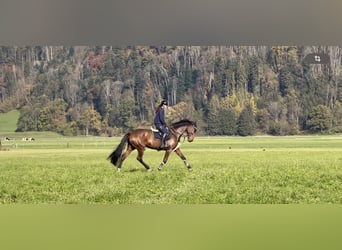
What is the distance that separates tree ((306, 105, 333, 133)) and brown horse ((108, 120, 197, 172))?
1674 millimetres

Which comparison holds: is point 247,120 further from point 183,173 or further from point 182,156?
point 183,173

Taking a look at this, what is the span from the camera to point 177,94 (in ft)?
30.6

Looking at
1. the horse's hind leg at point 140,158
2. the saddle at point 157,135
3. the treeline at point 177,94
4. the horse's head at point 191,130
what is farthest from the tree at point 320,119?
the horse's hind leg at point 140,158

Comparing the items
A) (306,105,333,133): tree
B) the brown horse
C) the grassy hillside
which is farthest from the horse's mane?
the grassy hillside

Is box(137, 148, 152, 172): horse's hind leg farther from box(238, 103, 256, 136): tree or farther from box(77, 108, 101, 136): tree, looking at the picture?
box(238, 103, 256, 136): tree

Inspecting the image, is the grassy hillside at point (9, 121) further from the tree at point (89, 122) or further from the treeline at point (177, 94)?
the tree at point (89, 122)

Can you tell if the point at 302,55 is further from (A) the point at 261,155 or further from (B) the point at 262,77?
(A) the point at 261,155

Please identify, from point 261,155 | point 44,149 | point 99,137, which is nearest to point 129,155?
point 99,137

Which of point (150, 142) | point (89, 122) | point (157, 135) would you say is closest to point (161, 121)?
point (157, 135)

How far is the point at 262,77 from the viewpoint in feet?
30.9

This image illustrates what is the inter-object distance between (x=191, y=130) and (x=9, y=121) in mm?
2648

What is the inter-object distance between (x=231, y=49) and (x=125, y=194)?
2.41 metres

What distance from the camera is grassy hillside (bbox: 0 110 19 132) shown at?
945 cm

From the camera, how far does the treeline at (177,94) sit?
30.4 feet
